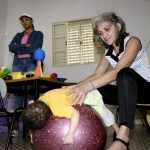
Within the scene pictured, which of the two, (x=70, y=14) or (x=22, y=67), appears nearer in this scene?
(x=22, y=67)

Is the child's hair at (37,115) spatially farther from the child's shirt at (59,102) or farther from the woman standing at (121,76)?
the woman standing at (121,76)

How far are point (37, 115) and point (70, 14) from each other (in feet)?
14.0

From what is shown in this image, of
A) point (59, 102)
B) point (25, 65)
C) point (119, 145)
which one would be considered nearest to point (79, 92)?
point (59, 102)

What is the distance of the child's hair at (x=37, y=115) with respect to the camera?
4.39 ft

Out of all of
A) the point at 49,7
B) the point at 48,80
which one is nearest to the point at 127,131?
the point at 48,80

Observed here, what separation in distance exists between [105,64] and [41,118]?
0.90 meters

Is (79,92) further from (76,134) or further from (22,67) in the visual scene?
(22,67)

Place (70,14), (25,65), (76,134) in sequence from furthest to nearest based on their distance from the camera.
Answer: (70,14) → (25,65) → (76,134)

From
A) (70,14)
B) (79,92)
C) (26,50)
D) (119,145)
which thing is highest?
(70,14)

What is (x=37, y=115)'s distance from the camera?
1351mm

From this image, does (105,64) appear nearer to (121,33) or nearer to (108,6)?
(121,33)

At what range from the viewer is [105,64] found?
2.06 metres

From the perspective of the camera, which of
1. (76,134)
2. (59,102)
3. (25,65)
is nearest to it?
(76,134)

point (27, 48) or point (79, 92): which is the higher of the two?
point (27, 48)
